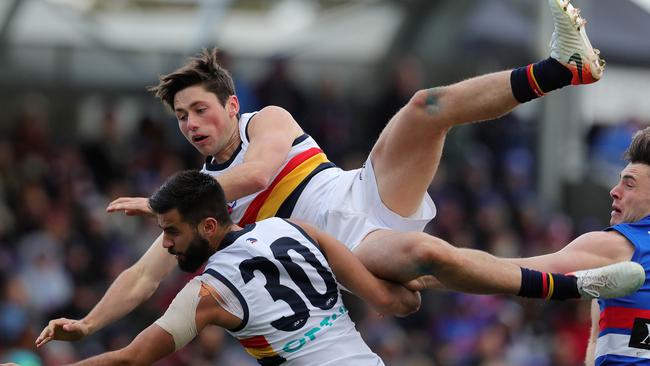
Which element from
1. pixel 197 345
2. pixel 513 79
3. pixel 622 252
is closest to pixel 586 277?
pixel 622 252

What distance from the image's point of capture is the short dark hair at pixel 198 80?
690 cm

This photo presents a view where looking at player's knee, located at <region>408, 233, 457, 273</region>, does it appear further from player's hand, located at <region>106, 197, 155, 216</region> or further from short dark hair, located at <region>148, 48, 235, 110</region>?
short dark hair, located at <region>148, 48, 235, 110</region>

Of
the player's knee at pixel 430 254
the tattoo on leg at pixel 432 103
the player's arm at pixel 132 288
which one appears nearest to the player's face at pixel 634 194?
the player's knee at pixel 430 254

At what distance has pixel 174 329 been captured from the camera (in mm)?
5727

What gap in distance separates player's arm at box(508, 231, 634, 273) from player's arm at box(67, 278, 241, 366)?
1564 mm

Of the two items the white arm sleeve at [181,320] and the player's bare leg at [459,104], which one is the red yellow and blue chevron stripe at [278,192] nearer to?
the player's bare leg at [459,104]

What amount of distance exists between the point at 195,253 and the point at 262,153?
100 centimetres

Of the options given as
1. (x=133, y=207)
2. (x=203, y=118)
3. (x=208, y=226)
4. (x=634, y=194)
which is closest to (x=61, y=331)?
(x=133, y=207)

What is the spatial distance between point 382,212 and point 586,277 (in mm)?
1330

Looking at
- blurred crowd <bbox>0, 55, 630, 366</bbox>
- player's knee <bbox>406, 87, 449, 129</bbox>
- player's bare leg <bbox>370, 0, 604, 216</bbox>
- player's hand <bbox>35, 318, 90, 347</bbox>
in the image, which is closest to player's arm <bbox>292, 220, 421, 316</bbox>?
player's bare leg <bbox>370, 0, 604, 216</bbox>

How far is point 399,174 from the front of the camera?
6.88 meters

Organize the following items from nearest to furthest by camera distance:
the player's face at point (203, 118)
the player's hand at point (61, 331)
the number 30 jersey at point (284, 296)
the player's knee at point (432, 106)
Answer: the number 30 jersey at point (284, 296) < the player's hand at point (61, 331) < the player's knee at point (432, 106) < the player's face at point (203, 118)

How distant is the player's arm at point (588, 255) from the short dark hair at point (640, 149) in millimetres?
393

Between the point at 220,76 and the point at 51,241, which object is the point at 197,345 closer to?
the point at 51,241
